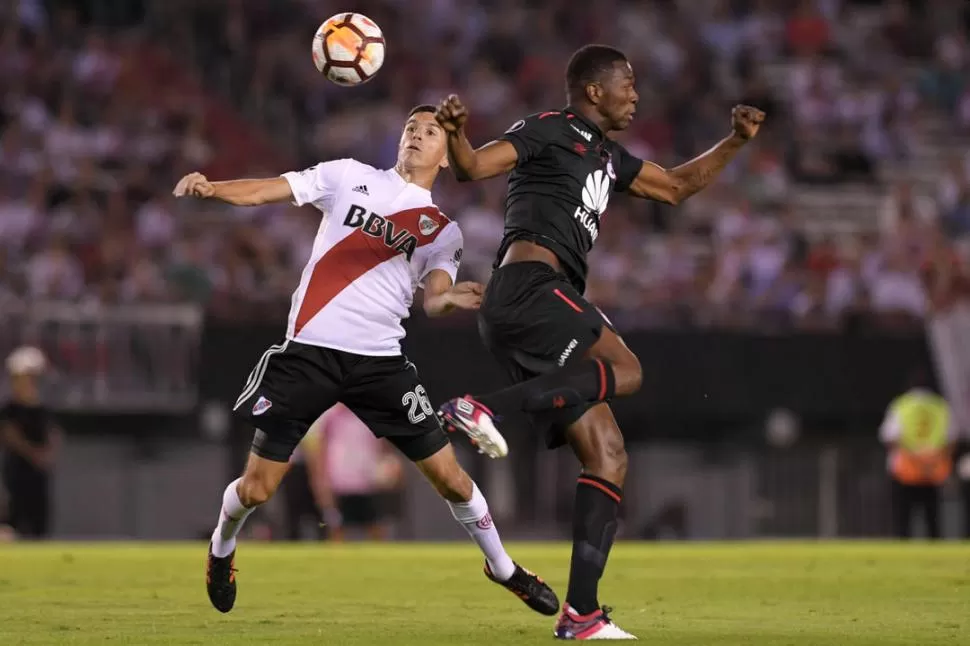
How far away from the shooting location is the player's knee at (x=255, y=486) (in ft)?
28.7

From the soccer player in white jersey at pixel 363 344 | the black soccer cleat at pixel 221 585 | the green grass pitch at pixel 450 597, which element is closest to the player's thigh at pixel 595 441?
the green grass pitch at pixel 450 597

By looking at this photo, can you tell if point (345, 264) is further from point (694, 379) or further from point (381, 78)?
point (381, 78)

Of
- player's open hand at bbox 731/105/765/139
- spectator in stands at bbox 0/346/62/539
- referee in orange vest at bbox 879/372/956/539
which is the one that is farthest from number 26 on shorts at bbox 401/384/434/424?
referee in orange vest at bbox 879/372/956/539

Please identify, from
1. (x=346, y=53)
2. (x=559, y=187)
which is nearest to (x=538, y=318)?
(x=559, y=187)


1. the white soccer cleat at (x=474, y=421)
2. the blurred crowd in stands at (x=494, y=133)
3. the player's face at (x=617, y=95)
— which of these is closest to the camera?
the white soccer cleat at (x=474, y=421)

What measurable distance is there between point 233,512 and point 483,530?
1.24 metres

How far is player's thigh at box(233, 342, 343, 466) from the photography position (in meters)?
8.70

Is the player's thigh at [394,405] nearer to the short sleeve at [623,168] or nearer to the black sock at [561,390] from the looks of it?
the black sock at [561,390]

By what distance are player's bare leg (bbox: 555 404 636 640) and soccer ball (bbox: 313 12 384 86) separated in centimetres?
252

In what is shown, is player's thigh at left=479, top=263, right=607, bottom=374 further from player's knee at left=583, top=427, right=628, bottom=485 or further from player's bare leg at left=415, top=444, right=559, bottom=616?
player's bare leg at left=415, top=444, right=559, bottom=616

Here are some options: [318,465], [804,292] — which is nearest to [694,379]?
[804,292]

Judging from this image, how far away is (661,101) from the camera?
25375mm

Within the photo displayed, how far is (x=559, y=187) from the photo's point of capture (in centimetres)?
815

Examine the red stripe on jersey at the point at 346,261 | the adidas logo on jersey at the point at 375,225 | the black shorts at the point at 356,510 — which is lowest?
the black shorts at the point at 356,510
